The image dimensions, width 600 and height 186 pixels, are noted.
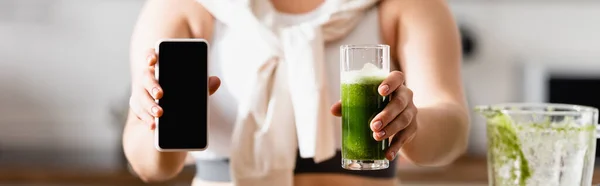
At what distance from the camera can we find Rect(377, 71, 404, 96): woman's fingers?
0.81 meters

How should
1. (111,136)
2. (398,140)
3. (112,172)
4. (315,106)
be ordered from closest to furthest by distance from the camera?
(398,140) < (315,106) < (112,172) < (111,136)

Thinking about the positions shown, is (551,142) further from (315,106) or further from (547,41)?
(547,41)

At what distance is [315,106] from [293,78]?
51mm

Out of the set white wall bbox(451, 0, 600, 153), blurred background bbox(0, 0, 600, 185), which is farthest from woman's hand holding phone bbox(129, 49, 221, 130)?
white wall bbox(451, 0, 600, 153)

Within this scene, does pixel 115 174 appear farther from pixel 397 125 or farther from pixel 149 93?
pixel 397 125

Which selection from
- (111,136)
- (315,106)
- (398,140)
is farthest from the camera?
(111,136)

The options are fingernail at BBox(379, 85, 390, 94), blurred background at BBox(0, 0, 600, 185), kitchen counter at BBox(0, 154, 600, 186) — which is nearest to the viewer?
fingernail at BBox(379, 85, 390, 94)

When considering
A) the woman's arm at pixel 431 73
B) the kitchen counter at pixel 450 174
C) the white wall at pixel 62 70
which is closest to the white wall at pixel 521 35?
the kitchen counter at pixel 450 174

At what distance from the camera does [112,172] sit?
2455 mm

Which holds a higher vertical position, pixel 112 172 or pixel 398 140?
pixel 398 140

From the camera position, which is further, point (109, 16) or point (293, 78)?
point (109, 16)

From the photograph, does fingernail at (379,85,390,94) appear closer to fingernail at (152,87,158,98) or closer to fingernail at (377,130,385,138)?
fingernail at (377,130,385,138)

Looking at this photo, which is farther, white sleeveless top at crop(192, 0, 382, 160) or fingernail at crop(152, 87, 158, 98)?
white sleeveless top at crop(192, 0, 382, 160)

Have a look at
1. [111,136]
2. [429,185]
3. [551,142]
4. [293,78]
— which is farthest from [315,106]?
[111,136]
